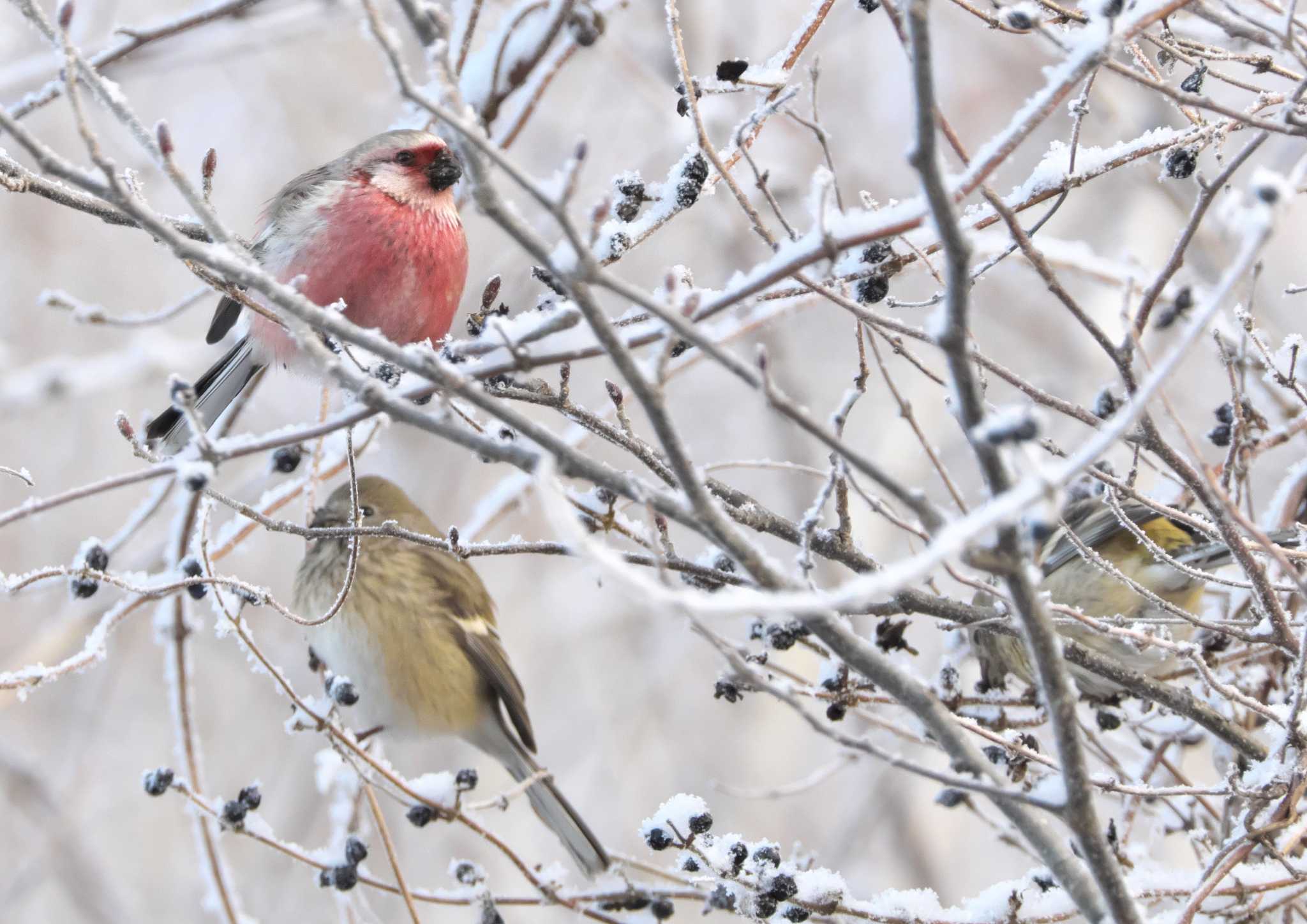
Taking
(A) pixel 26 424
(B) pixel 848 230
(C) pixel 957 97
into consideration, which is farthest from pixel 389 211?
(A) pixel 26 424

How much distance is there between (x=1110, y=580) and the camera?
3893 millimetres

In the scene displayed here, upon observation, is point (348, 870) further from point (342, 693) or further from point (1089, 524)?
point (1089, 524)

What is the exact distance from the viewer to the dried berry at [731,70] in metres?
1.89

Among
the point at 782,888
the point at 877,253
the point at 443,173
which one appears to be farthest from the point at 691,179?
the point at 443,173

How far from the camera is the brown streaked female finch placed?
3998 mm

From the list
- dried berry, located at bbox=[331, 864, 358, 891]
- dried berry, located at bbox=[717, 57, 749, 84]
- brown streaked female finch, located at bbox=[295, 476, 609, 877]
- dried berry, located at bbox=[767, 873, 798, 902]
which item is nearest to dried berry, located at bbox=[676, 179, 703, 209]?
dried berry, located at bbox=[717, 57, 749, 84]

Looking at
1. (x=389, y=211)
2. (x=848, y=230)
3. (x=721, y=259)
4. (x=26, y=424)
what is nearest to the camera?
(x=848, y=230)

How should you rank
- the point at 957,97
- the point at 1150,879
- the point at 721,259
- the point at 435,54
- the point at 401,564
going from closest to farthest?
the point at 435,54
the point at 1150,879
the point at 401,564
the point at 721,259
the point at 957,97

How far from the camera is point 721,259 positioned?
7.11m

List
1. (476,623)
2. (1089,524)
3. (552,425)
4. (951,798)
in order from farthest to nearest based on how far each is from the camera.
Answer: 1. (552,425)
2. (476,623)
3. (1089,524)
4. (951,798)

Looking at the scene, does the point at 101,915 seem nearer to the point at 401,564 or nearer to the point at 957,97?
the point at 401,564

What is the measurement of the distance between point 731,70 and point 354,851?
1.70 metres

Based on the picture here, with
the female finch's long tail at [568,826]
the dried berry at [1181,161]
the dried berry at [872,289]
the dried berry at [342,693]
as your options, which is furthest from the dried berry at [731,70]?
the female finch's long tail at [568,826]

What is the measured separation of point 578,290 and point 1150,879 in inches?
58.2
